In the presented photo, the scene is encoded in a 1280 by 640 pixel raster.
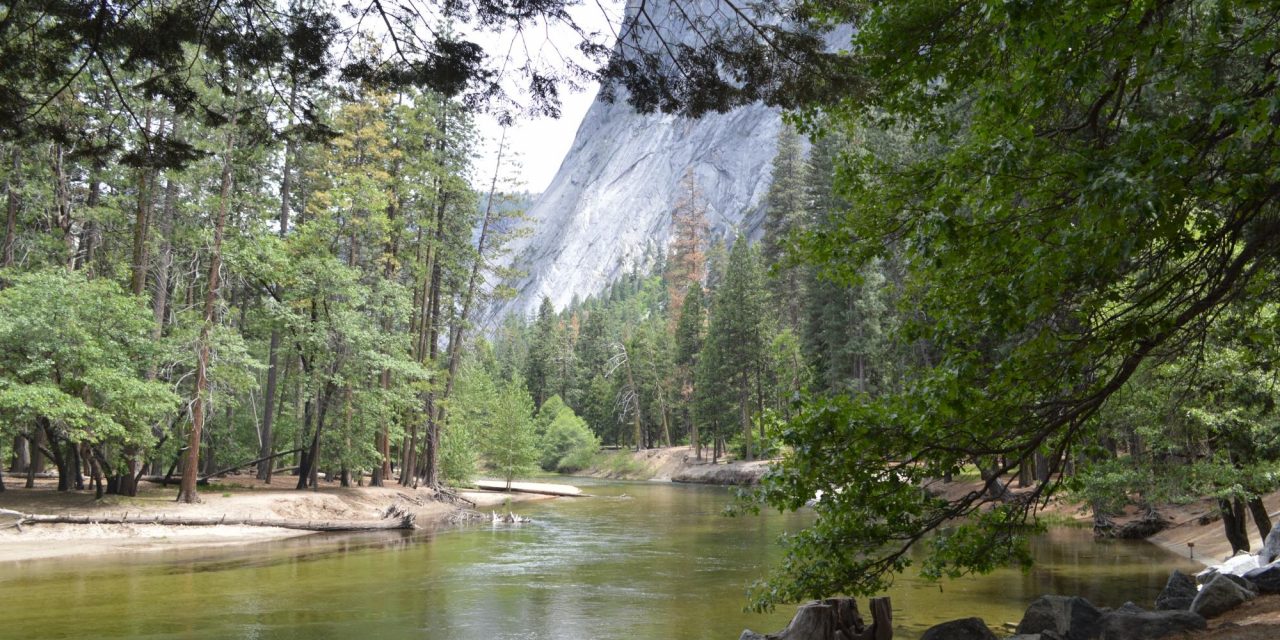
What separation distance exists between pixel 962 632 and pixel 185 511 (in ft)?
65.6

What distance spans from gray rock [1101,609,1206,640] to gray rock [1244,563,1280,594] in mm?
1779

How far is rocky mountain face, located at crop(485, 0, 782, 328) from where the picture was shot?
145 metres

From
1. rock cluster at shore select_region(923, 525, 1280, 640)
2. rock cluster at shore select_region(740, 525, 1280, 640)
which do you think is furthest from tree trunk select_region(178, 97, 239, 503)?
rock cluster at shore select_region(923, 525, 1280, 640)

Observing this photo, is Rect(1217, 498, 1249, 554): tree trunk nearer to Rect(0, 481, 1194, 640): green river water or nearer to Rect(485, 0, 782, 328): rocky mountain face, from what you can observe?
Rect(0, 481, 1194, 640): green river water

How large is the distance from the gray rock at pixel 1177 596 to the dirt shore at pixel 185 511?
63.2 feet

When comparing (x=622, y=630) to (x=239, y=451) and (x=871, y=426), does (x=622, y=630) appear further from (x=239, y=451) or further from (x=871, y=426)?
(x=239, y=451)

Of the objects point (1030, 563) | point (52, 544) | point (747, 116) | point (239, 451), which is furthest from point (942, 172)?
point (747, 116)

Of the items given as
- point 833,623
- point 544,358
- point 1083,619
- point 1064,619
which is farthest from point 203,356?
point 544,358

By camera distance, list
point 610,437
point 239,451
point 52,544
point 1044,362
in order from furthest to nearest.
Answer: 1. point 610,437
2. point 239,451
3. point 52,544
4. point 1044,362

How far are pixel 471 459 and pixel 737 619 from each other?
2673 cm

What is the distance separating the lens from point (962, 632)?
8.63 meters

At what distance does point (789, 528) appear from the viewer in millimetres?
24234

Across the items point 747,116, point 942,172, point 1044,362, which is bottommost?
point 1044,362

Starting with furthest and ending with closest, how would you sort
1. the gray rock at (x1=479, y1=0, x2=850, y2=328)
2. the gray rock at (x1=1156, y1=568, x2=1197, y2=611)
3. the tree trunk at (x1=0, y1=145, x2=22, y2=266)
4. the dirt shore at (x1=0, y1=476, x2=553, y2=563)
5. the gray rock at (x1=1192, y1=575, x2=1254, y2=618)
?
the gray rock at (x1=479, y1=0, x2=850, y2=328), the tree trunk at (x1=0, y1=145, x2=22, y2=266), the dirt shore at (x1=0, y1=476, x2=553, y2=563), the gray rock at (x1=1156, y1=568, x2=1197, y2=611), the gray rock at (x1=1192, y1=575, x2=1254, y2=618)
